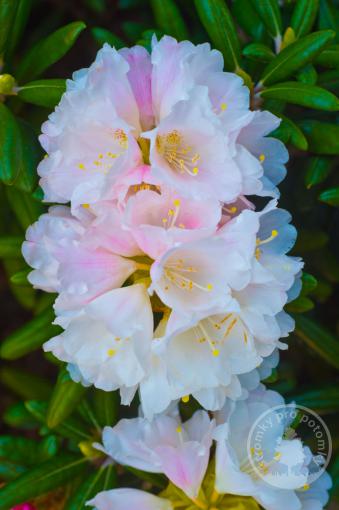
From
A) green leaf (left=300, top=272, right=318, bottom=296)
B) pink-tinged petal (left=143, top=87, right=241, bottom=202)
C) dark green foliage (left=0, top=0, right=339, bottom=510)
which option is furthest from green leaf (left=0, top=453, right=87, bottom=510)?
pink-tinged petal (left=143, top=87, right=241, bottom=202)

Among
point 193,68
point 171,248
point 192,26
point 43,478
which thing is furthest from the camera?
point 192,26

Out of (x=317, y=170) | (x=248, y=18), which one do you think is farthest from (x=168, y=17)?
(x=317, y=170)

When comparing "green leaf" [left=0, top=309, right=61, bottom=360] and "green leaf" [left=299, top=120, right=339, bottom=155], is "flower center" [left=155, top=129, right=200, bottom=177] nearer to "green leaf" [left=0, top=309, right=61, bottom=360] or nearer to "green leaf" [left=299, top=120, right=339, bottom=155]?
"green leaf" [left=299, top=120, right=339, bottom=155]

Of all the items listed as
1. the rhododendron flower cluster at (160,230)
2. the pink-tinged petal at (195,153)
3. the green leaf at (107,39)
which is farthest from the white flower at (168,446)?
the green leaf at (107,39)

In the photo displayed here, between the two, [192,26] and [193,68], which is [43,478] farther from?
[192,26]

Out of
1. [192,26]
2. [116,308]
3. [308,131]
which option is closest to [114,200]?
[116,308]
